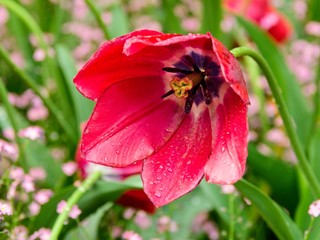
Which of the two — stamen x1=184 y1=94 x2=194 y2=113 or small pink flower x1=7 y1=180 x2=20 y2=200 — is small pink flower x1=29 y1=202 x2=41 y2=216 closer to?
small pink flower x1=7 y1=180 x2=20 y2=200

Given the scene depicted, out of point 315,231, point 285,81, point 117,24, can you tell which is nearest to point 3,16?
point 117,24

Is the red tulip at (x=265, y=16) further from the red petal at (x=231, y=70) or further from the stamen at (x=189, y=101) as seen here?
the red petal at (x=231, y=70)

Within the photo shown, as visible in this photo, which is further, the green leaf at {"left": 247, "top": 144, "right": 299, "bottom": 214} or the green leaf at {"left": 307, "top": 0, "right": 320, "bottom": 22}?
the green leaf at {"left": 307, "top": 0, "right": 320, "bottom": 22}

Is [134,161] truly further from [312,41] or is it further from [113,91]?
[312,41]

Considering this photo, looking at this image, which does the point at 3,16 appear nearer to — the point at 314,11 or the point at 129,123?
the point at 314,11

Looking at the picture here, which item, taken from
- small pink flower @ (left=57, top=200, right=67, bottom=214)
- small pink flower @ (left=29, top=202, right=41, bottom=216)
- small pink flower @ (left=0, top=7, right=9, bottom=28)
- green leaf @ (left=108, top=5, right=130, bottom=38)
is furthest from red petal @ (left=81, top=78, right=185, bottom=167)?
small pink flower @ (left=0, top=7, right=9, bottom=28)
